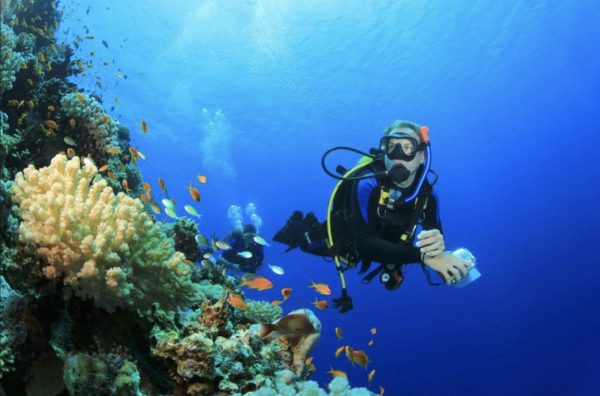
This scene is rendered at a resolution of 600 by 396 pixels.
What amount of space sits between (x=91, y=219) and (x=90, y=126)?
11.9 feet

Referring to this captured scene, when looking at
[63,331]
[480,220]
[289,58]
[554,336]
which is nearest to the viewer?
[63,331]

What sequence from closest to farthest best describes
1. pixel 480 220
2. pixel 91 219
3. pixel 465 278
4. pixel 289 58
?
pixel 91 219
pixel 465 278
pixel 289 58
pixel 480 220

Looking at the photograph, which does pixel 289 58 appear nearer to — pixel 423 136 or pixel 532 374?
pixel 423 136

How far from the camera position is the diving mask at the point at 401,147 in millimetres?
5375

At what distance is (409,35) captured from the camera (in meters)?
33.3

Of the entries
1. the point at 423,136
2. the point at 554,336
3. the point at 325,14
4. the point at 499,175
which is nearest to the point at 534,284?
the point at 554,336

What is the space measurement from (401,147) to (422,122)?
48.7 m

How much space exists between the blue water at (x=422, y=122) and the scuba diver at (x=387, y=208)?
37.1 feet

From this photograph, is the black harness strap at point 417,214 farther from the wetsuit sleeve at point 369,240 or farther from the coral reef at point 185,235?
the coral reef at point 185,235

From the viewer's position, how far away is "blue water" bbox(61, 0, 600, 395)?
3256cm

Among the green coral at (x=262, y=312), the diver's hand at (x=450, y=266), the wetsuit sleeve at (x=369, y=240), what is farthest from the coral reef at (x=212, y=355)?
the diver's hand at (x=450, y=266)

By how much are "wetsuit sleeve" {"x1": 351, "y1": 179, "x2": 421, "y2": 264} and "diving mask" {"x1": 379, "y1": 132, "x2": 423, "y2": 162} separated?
1.51 feet

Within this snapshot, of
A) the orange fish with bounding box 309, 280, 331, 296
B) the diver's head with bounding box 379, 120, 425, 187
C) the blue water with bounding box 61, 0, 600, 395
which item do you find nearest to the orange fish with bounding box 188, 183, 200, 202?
the orange fish with bounding box 309, 280, 331, 296

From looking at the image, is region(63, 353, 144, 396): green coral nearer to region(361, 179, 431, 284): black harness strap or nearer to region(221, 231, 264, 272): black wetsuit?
region(361, 179, 431, 284): black harness strap
